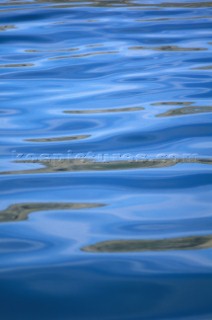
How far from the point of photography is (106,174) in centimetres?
246

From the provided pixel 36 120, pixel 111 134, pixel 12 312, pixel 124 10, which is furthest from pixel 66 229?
pixel 124 10

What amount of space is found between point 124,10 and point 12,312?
4498 mm

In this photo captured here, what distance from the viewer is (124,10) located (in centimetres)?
577

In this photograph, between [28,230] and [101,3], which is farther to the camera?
[101,3]

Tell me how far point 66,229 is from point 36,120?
1237 millimetres

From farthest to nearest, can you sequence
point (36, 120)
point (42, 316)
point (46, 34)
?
point (46, 34) → point (36, 120) → point (42, 316)

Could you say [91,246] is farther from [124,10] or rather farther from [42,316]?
[124,10]

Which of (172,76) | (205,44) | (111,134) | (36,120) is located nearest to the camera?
(111,134)

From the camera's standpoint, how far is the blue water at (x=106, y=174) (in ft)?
5.36

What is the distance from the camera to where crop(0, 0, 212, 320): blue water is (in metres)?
1.63

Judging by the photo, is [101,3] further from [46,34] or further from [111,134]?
[111,134]

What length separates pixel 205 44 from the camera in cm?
458

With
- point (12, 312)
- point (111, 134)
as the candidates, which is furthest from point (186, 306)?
point (111, 134)

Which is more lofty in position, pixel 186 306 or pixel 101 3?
pixel 101 3
